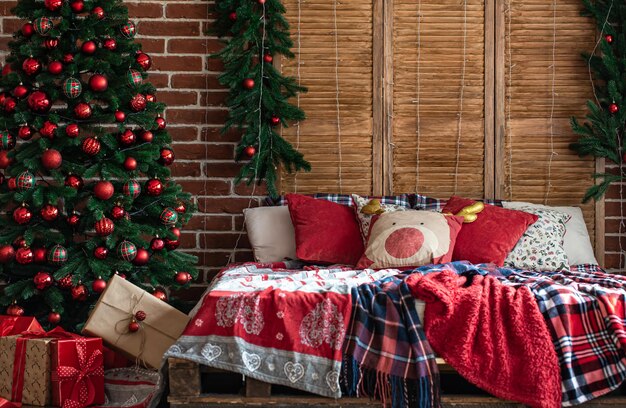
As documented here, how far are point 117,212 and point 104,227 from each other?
0.09 m

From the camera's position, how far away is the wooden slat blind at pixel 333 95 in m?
3.71

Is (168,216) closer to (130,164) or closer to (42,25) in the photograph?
(130,164)

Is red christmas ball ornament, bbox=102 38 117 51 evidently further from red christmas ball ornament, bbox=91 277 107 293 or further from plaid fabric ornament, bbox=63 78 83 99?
red christmas ball ornament, bbox=91 277 107 293

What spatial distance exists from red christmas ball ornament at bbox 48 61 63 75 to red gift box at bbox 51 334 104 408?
1.18 meters

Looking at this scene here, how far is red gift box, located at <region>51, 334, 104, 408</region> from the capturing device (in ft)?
8.73

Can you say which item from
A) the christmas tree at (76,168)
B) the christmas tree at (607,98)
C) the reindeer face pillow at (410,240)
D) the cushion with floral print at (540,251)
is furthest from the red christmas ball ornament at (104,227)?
the christmas tree at (607,98)

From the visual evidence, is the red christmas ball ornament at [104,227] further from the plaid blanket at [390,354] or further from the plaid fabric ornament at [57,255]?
the plaid blanket at [390,354]

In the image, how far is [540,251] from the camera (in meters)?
3.21

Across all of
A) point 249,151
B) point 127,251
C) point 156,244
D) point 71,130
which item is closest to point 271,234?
point 249,151

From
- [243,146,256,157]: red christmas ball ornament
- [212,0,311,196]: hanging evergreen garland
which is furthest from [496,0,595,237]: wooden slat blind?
[243,146,256,157]: red christmas ball ornament

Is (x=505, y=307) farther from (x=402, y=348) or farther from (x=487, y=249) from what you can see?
(x=487, y=249)

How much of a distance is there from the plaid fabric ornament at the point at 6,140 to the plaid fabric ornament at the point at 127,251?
66 centimetres

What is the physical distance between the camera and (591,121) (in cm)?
359

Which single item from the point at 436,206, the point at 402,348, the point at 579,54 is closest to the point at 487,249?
the point at 436,206
